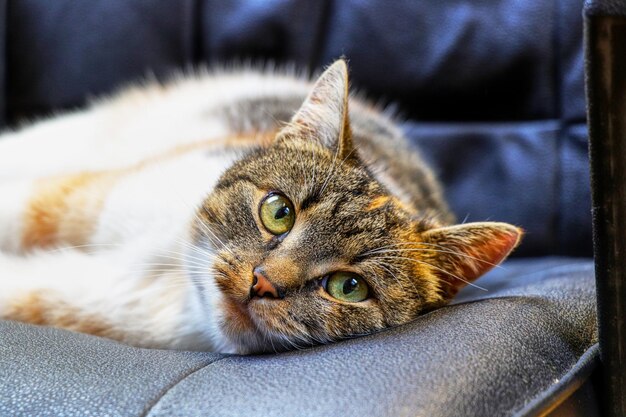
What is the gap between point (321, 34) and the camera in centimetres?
211

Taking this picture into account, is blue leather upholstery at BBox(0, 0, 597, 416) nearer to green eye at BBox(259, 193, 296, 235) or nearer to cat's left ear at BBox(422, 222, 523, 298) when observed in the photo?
cat's left ear at BBox(422, 222, 523, 298)

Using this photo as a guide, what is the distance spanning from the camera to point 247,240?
1174 mm

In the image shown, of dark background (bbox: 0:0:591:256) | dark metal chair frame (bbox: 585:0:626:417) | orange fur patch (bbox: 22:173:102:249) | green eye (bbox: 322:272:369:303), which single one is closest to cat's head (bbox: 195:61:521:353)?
green eye (bbox: 322:272:369:303)

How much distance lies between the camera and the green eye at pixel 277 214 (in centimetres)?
119

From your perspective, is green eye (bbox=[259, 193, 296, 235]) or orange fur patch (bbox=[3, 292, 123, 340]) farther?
orange fur patch (bbox=[3, 292, 123, 340])

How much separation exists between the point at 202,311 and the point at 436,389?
57cm

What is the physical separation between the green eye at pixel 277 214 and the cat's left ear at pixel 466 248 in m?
0.26

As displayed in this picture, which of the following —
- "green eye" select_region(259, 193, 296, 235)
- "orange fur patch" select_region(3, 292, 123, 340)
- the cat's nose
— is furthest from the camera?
"orange fur patch" select_region(3, 292, 123, 340)

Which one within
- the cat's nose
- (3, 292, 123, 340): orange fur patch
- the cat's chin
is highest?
the cat's nose

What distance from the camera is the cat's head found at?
111 cm

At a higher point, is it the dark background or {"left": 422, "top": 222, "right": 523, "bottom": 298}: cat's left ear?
the dark background

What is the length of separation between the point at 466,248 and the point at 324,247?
0.94 feet

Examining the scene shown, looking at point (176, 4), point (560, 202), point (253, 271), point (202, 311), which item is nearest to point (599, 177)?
point (253, 271)

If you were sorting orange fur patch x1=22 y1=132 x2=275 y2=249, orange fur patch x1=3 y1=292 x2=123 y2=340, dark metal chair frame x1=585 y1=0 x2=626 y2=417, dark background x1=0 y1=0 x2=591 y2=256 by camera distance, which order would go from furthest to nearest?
dark background x1=0 y1=0 x2=591 y2=256 < orange fur patch x1=22 y1=132 x2=275 y2=249 < orange fur patch x1=3 y1=292 x2=123 y2=340 < dark metal chair frame x1=585 y1=0 x2=626 y2=417
